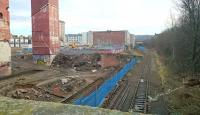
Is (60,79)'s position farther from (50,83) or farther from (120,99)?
(120,99)

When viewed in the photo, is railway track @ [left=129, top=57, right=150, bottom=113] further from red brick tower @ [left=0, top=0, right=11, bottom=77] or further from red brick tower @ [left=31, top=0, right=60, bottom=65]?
red brick tower @ [left=31, top=0, right=60, bottom=65]

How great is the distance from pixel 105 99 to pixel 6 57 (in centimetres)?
1240

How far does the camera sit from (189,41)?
109 ft

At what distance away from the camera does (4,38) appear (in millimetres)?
26688

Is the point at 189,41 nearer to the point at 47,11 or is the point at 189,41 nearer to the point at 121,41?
the point at 47,11

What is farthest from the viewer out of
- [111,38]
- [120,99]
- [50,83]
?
[111,38]

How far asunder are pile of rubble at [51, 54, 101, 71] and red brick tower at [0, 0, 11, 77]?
13.5m

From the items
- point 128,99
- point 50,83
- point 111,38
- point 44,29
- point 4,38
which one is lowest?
point 128,99

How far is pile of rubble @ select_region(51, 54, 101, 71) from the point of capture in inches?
1614

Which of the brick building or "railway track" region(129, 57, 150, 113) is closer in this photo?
"railway track" region(129, 57, 150, 113)

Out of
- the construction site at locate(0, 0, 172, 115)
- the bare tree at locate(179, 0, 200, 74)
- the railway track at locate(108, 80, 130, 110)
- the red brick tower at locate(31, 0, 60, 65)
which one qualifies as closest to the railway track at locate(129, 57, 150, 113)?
the construction site at locate(0, 0, 172, 115)

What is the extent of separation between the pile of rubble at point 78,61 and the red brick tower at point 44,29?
175 cm

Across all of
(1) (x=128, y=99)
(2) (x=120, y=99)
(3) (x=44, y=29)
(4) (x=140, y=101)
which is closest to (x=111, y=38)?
(3) (x=44, y=29)

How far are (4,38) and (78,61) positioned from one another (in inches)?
723
